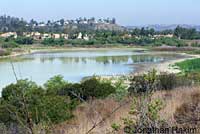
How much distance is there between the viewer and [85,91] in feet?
31.9

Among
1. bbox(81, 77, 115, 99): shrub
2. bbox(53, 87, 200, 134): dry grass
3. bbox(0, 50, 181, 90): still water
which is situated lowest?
bbox(0, 50, 181, 90): still water

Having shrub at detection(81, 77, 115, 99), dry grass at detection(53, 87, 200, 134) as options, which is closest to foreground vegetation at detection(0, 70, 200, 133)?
shrub at detection(81, 77, 115, 99)

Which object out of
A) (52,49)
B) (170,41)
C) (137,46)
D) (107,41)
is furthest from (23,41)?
(170,41)

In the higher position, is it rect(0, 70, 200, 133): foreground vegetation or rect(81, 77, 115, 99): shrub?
rect(0, 70, 200, 133): foreground vegetation

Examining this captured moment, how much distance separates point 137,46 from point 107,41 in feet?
14.0

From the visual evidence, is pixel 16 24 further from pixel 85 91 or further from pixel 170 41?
pixel 85 91

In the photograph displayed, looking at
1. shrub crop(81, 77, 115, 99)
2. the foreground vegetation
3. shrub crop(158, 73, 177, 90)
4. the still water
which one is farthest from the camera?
the still water

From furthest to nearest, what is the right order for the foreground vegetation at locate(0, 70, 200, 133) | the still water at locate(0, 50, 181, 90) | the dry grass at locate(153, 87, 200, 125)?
the still water at locate(0, 50, 181, 90) → the dry grass at locate(153, 87, 200, 125) → the foreground vegetation at locate(0, 70, 200, 133)

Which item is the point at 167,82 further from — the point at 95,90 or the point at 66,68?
the point at 66,68

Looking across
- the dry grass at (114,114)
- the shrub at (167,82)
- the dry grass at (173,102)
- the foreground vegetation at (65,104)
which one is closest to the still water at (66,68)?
the shrub at (167,82)

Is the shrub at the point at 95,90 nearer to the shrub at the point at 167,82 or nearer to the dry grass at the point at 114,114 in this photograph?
the shrub at the point at 167,82

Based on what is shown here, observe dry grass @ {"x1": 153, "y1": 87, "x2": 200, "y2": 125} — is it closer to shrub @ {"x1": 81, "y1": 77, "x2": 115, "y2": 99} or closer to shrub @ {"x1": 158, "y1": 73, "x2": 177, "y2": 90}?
shrub @ {"x1": 81, "y1": 77, "x2": 115, "y2": 99}

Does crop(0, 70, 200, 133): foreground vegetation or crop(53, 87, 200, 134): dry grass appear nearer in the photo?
crop(0, 70, 200, 133): foreground vegetation

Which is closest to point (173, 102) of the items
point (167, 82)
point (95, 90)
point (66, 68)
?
point (95, 90)
